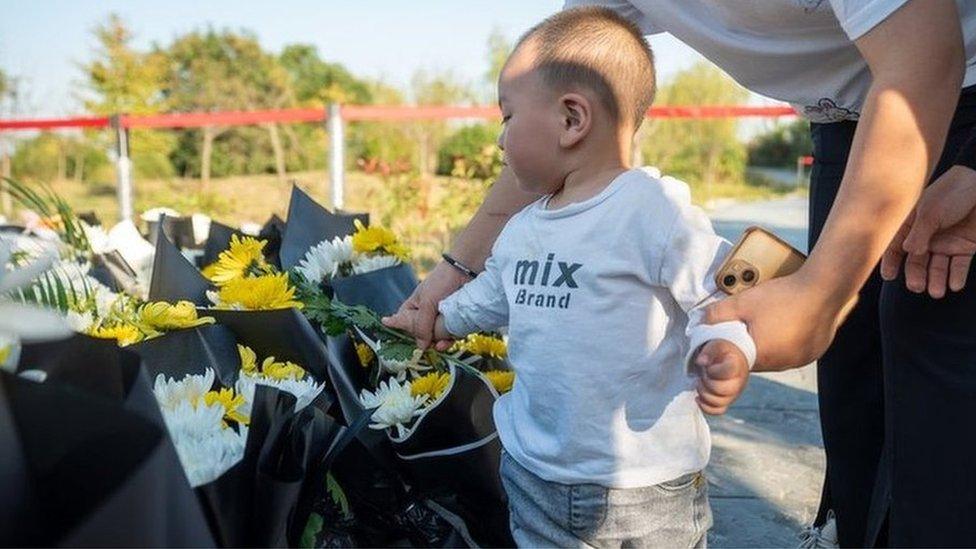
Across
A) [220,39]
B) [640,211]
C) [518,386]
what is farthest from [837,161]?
[220,39]

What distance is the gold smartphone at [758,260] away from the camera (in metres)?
1.16

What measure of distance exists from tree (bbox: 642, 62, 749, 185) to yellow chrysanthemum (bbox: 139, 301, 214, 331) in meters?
22.6

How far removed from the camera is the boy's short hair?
1.42 m

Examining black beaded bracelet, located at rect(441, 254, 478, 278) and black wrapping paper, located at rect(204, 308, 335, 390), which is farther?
black beaded bracelet, located at rect(441, 254, 478, 278)

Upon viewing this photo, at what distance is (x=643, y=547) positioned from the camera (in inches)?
54.8

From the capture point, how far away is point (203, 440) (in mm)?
1140

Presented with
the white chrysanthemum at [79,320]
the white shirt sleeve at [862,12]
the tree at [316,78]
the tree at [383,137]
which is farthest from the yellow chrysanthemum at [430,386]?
the tree at [316,78]

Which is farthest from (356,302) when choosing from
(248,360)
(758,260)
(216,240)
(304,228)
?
(758,260)

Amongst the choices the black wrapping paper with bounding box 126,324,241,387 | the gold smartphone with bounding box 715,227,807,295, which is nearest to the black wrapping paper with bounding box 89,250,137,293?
the black wrapping paper with bounding box 126,324,241,387

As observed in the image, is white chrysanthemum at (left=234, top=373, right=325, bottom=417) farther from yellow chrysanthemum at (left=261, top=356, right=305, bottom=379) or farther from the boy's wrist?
the boy's wrist

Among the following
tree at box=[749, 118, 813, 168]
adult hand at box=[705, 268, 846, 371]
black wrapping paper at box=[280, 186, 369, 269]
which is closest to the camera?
adult hand at box=[705, 268, 846, 371]

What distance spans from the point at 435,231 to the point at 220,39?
1930cm

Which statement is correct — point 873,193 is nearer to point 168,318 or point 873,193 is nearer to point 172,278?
point 168,318

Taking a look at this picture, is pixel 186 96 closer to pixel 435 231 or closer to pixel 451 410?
pixel 435 231
